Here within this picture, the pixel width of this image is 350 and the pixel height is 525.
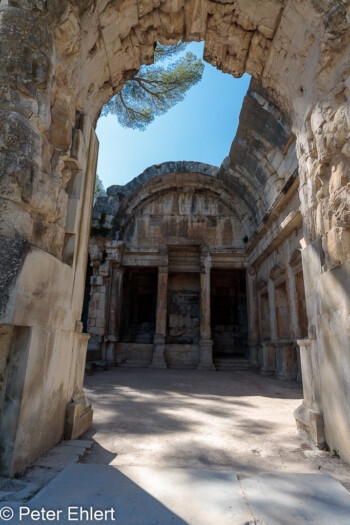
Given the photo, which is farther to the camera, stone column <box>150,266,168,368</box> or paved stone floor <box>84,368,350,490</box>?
stone column <box>150,266,168,368</box>

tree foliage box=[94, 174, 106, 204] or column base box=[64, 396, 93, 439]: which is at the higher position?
tree foliage box=[94, 174, 106, 204]

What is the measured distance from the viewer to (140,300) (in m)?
15.2

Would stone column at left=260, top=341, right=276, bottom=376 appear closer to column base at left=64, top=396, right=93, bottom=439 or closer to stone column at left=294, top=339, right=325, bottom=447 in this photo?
stone column at left=294, top=339, right=325, bottom=447

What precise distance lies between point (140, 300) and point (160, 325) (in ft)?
14.2

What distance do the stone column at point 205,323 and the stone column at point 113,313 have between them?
3165mm

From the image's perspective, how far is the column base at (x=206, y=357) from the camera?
33.5ft

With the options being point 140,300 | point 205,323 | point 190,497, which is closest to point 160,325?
point 205,323

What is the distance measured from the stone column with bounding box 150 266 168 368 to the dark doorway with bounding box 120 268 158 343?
2681mm

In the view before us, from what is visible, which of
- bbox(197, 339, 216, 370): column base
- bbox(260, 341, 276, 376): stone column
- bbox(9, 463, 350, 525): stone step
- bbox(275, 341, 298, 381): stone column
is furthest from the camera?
bbox(197, 339, 216, 370): column base

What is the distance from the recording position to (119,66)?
420 centimetres

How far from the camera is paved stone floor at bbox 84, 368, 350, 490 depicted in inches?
102

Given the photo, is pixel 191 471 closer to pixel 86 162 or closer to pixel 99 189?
pixel 86 162

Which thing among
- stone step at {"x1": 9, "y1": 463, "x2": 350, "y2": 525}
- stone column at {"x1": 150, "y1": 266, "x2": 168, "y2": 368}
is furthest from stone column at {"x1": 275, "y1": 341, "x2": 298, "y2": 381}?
stone step at {"x1": 9, "y1": 463, "x2": 350, "y2": 525}

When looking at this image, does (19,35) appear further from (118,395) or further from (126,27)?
(118,395)
